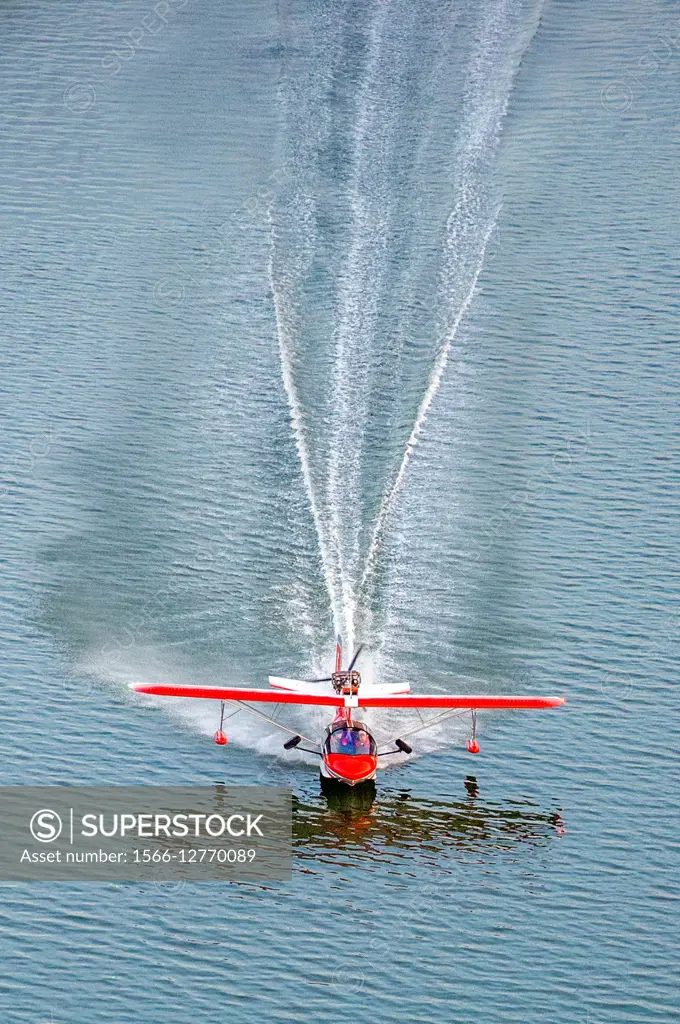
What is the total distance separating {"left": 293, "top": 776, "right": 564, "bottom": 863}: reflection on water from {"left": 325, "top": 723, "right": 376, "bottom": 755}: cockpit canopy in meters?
2.07

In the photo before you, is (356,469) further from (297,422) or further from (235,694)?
(235,694)

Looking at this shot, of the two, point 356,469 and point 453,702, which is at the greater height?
point 356,469

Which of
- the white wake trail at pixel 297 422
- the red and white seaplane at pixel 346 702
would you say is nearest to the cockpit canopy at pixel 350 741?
the red and white seaplane at pixel 346 702

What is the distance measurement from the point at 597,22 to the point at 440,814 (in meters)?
100

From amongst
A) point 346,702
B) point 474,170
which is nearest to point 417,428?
point 346,702

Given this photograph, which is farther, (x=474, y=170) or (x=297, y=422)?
(x=474, y=170)

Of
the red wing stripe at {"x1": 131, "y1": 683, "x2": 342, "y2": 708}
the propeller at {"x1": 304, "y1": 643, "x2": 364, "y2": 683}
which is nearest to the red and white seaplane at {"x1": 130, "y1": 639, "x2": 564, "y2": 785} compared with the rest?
the red wing stripe at {"x1": 131, "y1": 683, "x2": 342, "y2": 708}

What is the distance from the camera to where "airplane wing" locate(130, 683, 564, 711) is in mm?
92125

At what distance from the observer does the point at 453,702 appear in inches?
3637

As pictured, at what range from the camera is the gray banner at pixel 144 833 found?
85.9 meters

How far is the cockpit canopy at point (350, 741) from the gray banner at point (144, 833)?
155 inches

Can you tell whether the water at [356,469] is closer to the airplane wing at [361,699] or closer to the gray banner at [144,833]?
the gray banner at [144,833]

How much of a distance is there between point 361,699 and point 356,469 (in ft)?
90.8

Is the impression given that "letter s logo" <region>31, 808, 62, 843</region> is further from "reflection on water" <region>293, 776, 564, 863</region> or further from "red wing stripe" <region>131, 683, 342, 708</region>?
"reflection on water" <region>293, 776, 564, 863</region>
